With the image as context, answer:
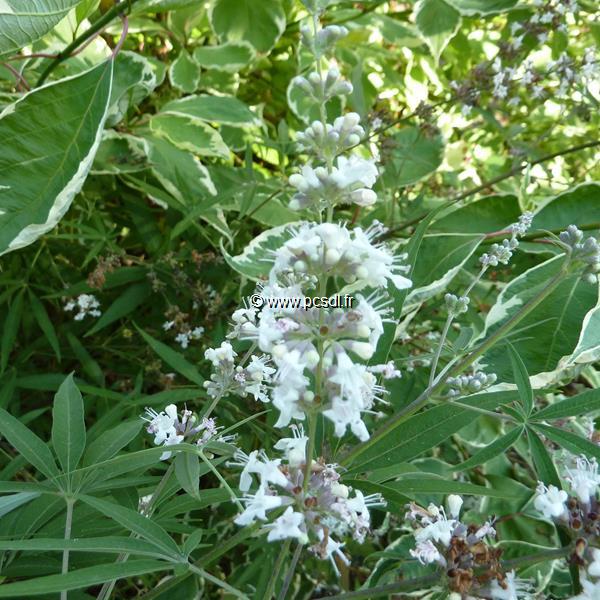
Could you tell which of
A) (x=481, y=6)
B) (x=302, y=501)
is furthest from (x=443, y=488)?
(x=481, y=6)

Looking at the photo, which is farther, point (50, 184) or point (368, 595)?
point (50, 184)

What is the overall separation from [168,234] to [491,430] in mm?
801

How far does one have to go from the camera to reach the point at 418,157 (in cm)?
167

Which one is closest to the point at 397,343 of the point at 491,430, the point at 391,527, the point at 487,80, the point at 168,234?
the point at 491,430

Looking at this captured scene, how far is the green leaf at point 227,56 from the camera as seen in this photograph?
1755 millimetres

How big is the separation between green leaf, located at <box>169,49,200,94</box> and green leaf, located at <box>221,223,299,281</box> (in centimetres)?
64

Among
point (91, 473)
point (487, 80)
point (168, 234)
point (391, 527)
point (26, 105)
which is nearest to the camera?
point (91, 473)

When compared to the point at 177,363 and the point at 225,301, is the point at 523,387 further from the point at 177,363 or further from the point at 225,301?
the point at 225,301

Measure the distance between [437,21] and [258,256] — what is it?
86 centimetres

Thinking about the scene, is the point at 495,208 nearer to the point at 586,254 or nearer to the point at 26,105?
the point at 586,254

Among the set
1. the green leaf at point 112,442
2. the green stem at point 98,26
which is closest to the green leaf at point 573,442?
the green leaf at point 112,442

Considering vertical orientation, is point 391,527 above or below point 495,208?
below

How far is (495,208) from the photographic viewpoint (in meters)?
1.46

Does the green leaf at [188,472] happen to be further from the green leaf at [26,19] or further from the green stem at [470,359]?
the green leaf at [26,19]
